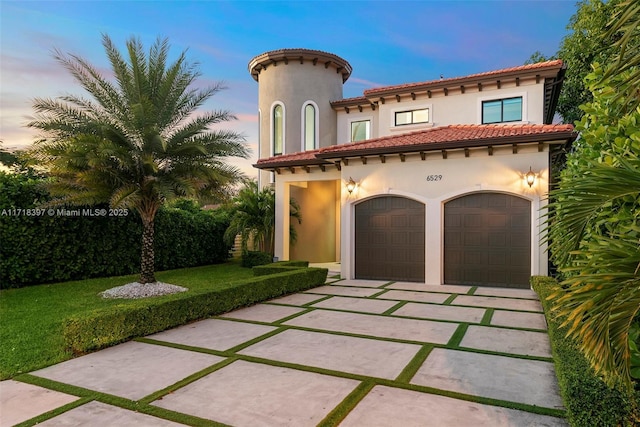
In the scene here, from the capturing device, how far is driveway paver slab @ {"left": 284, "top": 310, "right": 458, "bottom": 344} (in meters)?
6.79

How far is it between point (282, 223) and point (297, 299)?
659 cm

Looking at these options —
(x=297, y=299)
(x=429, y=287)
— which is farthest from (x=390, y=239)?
(x=297, y=299)

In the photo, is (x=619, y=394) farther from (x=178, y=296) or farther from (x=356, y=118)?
(x=356, y=118)

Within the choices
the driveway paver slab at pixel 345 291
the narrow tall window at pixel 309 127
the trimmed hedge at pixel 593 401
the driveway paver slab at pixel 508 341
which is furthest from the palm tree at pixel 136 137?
the trimmed hedge at pixel 593 401

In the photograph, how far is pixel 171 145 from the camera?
10727 mm

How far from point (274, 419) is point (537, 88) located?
1556 cm

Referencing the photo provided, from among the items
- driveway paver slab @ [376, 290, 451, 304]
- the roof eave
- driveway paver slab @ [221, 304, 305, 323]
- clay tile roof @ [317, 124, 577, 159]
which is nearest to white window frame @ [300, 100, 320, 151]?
clay tile roof @ [317, 124, 577, 159]

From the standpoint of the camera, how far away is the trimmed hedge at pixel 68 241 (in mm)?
10812

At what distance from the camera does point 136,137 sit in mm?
10508

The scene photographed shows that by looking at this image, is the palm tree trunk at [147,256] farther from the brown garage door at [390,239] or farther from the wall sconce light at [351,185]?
the brown garage door at [390,239]

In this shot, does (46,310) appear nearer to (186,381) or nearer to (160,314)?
(160,314)

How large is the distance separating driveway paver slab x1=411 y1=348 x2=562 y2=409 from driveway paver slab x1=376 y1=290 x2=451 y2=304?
4.28 metres

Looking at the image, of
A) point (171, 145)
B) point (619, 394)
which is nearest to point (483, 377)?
point (619, 394)

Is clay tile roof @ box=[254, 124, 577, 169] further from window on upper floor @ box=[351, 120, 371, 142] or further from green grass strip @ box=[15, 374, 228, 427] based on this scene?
green grass strip @ box=[15, 374, 228, 427]
